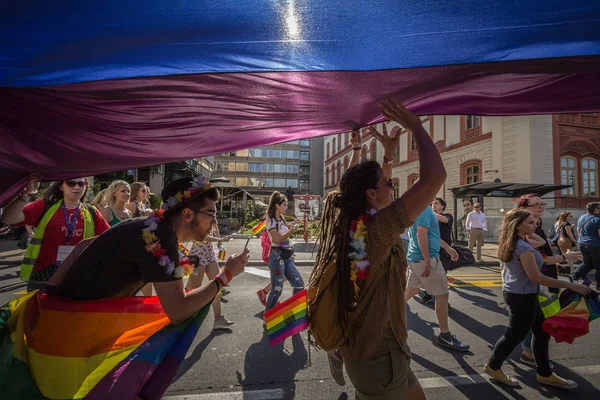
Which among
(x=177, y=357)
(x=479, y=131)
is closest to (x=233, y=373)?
(x=177, y=357)

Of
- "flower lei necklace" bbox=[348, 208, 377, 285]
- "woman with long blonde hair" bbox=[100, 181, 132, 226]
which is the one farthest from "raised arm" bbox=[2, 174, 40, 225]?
"flower lei necklace" bbox=[348, 208, 377, 285]

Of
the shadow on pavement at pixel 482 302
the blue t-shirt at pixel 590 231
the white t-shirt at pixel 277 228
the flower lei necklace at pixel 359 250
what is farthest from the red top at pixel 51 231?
the blue t-shirt at pixel 590 231

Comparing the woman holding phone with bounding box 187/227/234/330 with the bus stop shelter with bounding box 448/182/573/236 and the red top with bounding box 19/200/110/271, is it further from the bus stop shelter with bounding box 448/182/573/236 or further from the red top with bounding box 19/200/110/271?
the bus stop shelter with bounding box 448/182/573/236

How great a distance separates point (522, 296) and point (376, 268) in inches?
91.6

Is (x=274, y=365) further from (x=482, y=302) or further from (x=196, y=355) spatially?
(x=482, y=302)

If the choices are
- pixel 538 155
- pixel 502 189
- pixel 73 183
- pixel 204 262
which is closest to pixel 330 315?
pixel 73 183

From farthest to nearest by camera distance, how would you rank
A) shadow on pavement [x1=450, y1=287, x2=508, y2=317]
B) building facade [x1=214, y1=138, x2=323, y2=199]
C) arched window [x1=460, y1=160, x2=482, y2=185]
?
1. building facade [x1=214, y1=138, x2=323, y2=199]
2. arched window [x1=460, y1=160, x2=482, y2=185]
3. shadow on pavement [x1=450, y1=287, x2=508, y2=317]

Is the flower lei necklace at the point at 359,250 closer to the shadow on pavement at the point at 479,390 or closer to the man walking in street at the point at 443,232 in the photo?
the shadow on pavement at the point at 479,390

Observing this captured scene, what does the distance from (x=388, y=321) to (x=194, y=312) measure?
100cm

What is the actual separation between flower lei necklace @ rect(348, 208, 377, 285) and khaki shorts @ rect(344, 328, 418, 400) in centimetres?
33

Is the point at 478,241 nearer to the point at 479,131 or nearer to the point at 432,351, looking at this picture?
the point at 432,351

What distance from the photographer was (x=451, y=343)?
13.3 feet

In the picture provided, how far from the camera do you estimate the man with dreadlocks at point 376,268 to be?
160cm

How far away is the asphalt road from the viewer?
10.1 feet
